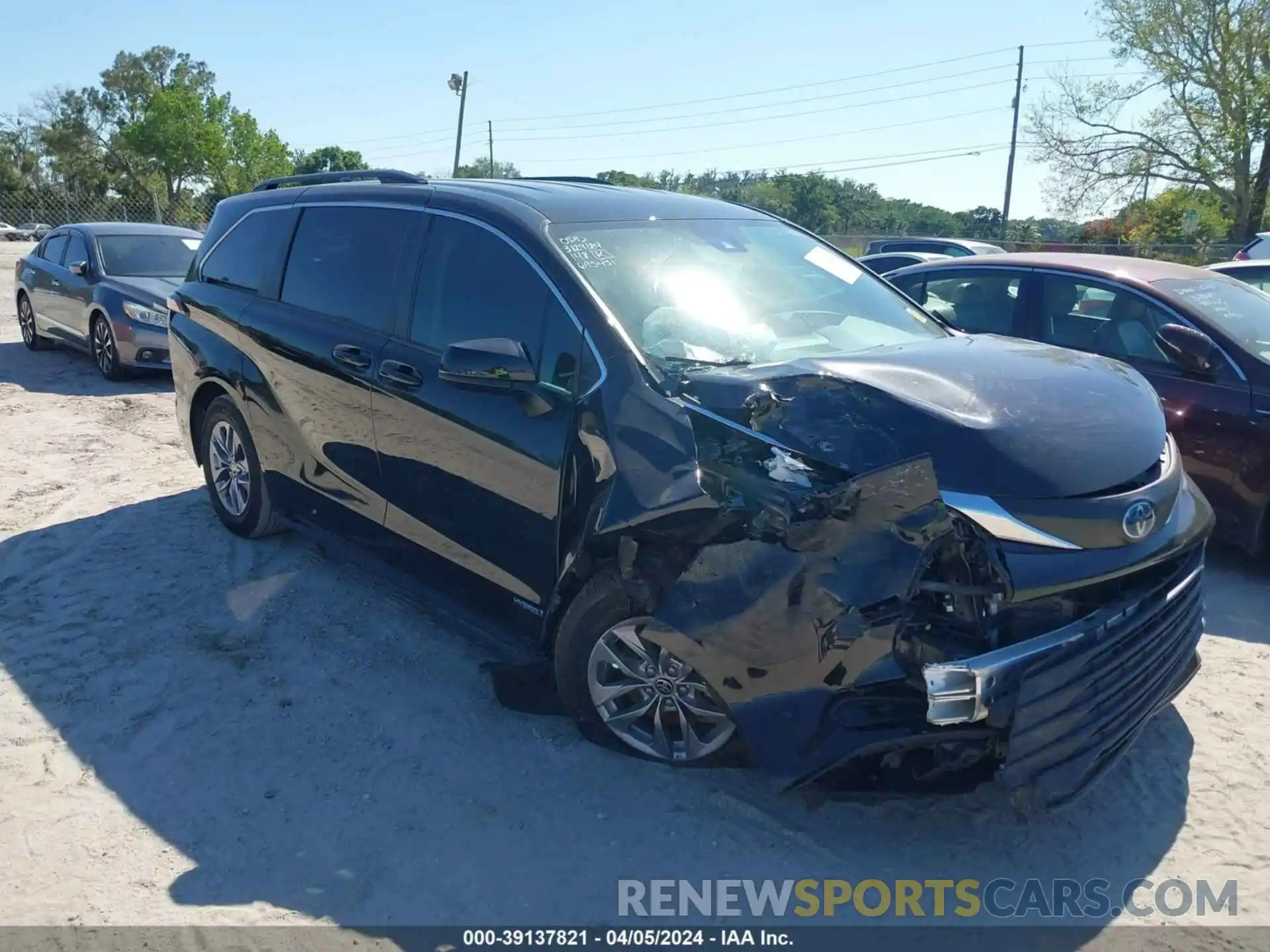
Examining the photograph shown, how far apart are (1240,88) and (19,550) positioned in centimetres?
3584

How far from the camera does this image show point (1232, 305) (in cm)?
588

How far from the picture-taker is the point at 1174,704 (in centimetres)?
409

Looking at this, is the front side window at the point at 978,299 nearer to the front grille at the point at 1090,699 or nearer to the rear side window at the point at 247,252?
the front grille at the point at 1090,699

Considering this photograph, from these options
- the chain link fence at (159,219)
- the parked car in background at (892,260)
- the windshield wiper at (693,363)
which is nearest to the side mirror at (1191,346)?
the windshield wiper at (693,363)

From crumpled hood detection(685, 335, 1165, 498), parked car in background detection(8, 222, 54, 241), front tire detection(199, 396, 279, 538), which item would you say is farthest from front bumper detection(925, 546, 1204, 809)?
parked car in background detection(8, 222, 54, 241)

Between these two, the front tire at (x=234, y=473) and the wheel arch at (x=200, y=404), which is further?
the wheel arch at (x=200, y=404)

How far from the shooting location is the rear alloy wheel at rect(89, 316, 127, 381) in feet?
35.0

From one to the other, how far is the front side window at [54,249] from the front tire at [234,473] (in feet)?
26.2

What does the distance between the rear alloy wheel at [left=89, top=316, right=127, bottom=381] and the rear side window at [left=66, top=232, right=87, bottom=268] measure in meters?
1.04

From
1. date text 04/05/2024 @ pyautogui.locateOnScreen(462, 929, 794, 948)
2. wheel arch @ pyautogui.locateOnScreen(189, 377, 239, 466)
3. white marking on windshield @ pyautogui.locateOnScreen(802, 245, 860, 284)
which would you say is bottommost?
date text 04/05/2024 @ pyautogui.locateOnScreen(462, 929, 794, 948)

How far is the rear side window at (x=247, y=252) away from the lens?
5.31 m

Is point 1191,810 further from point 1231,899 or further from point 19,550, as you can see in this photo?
point 19,550

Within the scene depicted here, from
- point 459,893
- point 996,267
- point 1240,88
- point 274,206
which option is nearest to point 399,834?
point 459,893

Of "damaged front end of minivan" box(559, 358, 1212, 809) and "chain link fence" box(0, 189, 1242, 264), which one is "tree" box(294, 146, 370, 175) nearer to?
"chain link fence" box(0, 189, 1242, 264)
